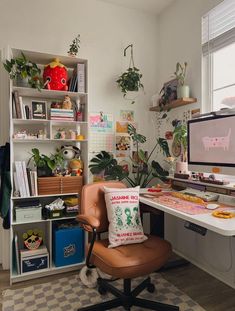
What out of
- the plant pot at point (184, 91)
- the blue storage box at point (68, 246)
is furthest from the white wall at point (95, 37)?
the blue storage box at point (68, 246)

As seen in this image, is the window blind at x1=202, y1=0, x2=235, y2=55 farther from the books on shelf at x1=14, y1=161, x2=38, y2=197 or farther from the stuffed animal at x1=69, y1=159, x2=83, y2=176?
the books on shelf at x1=14, y1=161, x2=38, y2=197

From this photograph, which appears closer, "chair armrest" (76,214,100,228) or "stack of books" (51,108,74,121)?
"chair armrest" (76,214,100,228)

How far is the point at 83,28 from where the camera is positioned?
108 inches

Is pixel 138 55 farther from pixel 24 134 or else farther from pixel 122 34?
pixel 24 134

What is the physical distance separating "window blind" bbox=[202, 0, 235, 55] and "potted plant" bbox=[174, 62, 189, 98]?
0.95 feet

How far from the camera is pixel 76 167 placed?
2.48 meters

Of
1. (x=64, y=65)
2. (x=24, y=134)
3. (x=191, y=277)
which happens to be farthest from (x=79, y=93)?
(x=191, y=277)

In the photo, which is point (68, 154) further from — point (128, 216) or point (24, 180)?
point (128, 216)

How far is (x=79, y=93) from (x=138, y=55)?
1029 millimetres

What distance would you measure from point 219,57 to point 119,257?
1948 mm

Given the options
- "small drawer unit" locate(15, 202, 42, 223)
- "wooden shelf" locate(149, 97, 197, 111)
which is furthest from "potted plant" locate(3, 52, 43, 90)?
"wooden shelf" locate(149, 97, 197, 111)

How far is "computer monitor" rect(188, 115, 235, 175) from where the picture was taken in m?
1.81

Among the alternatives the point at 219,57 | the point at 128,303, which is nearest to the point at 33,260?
the point at 128,303

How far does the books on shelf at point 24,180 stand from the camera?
2.21 meters
